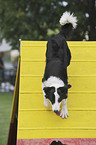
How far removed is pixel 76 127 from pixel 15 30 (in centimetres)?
1061

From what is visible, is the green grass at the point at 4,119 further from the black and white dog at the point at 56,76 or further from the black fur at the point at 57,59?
the black fur at the point at 57,59

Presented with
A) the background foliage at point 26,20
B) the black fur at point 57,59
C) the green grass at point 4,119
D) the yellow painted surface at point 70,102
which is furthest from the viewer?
the background foliage at point 26,20

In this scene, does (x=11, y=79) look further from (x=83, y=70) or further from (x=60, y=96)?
(x=60, y=96)


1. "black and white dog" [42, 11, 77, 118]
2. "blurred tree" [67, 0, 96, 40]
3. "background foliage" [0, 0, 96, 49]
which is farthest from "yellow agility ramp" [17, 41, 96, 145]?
"background foliage" [0, 0, 96, 49]

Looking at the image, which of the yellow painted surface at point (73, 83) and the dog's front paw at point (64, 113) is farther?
the yellow painted surface at point (73, 83)

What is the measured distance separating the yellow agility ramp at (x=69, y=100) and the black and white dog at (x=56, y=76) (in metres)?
0.18

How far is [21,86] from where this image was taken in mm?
3758

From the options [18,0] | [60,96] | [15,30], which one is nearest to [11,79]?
[15,30]

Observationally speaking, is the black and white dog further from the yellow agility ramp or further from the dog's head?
the yellow agility ramp

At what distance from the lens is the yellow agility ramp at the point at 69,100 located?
3455 mm

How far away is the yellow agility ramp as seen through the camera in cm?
346

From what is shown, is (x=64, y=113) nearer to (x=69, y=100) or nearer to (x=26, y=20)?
(x=69, y=100)

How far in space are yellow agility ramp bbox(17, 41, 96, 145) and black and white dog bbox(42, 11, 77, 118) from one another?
0.60 ft

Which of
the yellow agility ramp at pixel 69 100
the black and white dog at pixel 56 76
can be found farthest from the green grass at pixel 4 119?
the black and white dog at pixel 56 76
